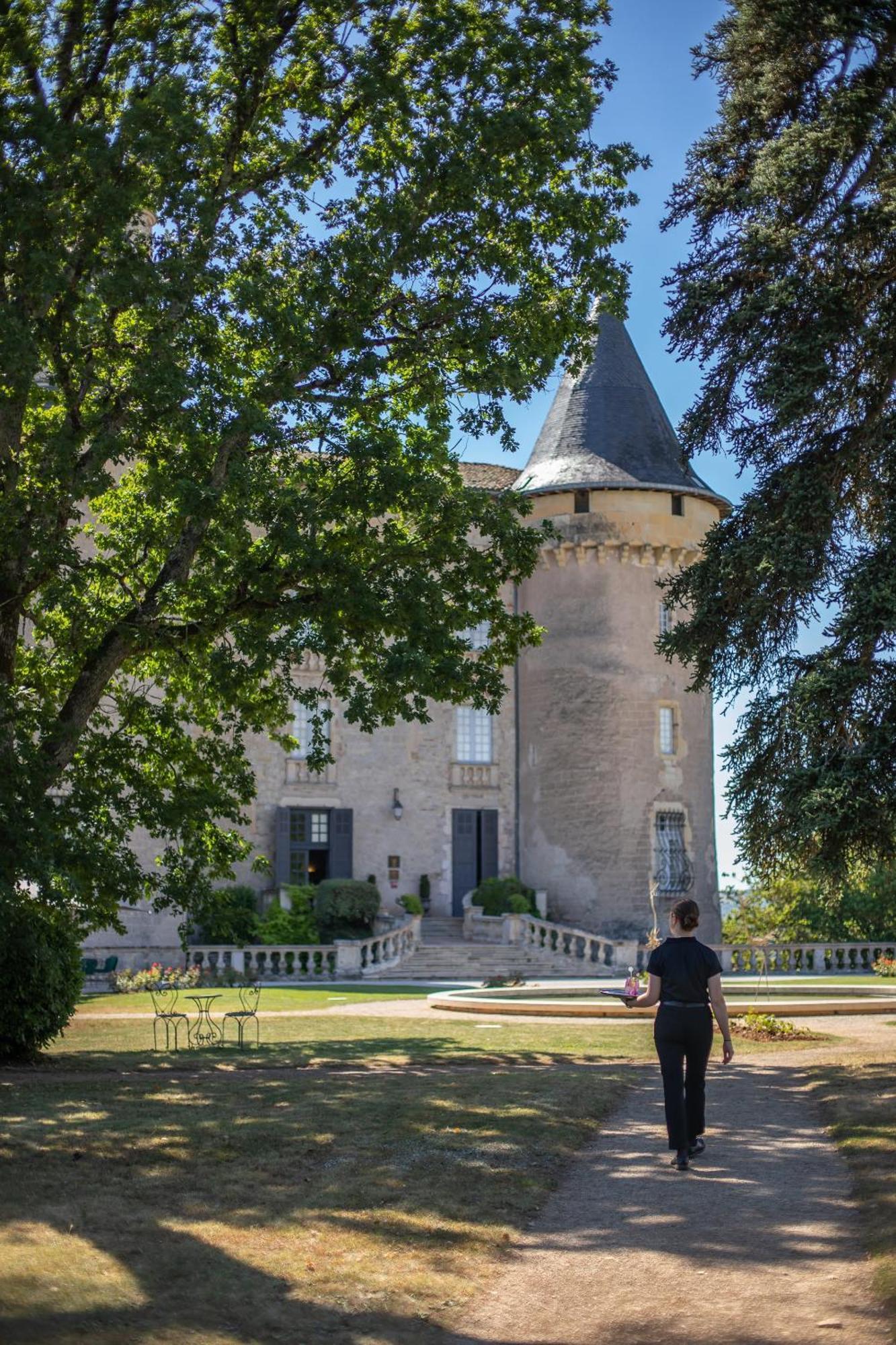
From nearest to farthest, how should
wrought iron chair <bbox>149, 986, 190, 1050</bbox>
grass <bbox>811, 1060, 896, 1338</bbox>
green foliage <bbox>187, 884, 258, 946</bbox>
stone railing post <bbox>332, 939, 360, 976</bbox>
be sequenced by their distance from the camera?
1. grass <bbox>811, 1060, 896, 1338</bbox>
2. wrought iron chair <bbox>149, 986, 190, 1050</bbox>
3. stone railing post <bbox>332, 939, 360, 976</bbox>
4. green foliage <bbox>187, 884, 258, 946</bbox>

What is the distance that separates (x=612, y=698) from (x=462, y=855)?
591 centimetres

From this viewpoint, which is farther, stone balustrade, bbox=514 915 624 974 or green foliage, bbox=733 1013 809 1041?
stone balustrade, bbox=514 915 624 974

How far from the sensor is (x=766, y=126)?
577 inches

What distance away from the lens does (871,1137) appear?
8430 mm

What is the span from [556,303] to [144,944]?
21.4m

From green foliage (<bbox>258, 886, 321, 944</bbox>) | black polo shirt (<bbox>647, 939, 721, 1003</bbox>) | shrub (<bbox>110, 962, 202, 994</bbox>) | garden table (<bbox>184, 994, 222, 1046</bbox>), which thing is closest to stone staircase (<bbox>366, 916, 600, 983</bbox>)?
green foliage (<bbox>258, 886, 321, 944</bbox>)

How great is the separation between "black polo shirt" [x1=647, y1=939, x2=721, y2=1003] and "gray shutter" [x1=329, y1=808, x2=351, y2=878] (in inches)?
1113

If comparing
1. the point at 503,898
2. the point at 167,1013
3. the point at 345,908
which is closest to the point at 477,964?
the point at 503,898

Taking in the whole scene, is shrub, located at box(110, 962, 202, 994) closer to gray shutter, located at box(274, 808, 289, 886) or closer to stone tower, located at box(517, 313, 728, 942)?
gray shutter, located at box(274, 808, 289, 886)

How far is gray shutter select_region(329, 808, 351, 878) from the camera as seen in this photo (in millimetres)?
35500

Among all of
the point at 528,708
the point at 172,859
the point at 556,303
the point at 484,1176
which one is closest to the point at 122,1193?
the point at 484,1176

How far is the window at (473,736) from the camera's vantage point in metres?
37.8

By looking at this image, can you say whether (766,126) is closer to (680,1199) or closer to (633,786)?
(680,1199)

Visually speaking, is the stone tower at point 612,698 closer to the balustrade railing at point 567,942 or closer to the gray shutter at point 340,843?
the balustrade railing at point 567,942
